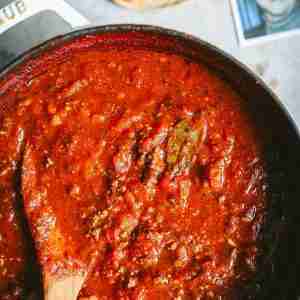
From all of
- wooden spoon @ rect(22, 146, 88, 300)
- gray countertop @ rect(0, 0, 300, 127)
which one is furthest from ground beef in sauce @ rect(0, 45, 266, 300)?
gray countertop @ rect(0, 0, 300, 127)

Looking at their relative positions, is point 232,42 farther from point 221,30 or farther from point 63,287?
point 63,287

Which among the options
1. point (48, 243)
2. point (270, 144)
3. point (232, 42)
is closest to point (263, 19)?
point (232, 42)

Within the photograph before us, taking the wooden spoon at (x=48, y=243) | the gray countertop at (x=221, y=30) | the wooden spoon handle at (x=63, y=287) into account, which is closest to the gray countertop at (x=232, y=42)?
the gray countertop at (x=221, y=30)

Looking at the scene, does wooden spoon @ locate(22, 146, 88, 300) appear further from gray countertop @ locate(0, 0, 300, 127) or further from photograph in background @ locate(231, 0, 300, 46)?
photograph in background @ locate(231, 0, 300, 46)

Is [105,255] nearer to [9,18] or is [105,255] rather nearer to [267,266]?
[267,266]

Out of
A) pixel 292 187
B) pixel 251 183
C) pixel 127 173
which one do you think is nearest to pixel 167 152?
pixel 127 173

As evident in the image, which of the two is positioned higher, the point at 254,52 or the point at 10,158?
the point at 10,158
